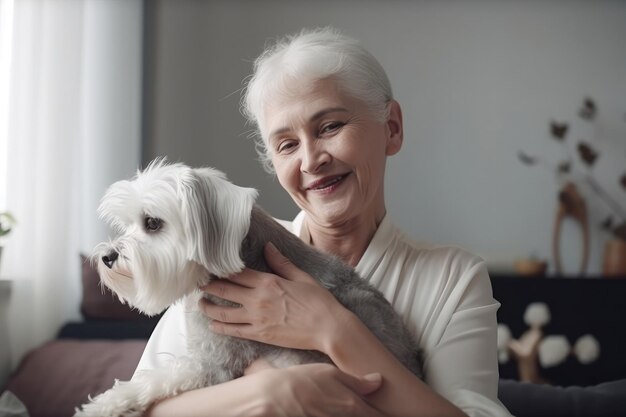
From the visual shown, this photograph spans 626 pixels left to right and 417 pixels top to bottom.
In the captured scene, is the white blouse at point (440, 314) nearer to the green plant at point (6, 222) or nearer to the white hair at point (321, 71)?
the white hair at point (321, 71)

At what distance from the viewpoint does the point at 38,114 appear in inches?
144

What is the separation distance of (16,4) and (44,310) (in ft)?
5.72

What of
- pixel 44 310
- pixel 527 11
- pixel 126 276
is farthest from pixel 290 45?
pixel 527 11

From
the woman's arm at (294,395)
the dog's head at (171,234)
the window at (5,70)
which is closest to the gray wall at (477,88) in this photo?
the window at (5,70)

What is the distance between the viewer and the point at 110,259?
1334 mm

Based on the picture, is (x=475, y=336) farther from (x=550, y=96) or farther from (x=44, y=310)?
(x=550, y=96)

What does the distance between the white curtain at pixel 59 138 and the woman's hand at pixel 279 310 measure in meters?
2.52

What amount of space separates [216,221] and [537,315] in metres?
3.60

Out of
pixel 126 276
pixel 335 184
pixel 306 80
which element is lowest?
pixel 126 276

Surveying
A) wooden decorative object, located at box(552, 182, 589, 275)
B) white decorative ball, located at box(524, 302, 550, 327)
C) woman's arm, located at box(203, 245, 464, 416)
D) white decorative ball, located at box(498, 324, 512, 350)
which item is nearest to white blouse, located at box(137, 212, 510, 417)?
woman's arm, located at box(203, 245, 464, 416)

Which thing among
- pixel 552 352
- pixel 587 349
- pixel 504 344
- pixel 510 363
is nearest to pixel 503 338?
pixel 504 344

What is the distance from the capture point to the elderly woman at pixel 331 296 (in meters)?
1.25

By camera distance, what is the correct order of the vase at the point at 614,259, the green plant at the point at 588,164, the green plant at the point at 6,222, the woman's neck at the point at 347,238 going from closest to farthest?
the woman's neck at the point at 347,238, the green plant at the point at 6,222, the vase at the point at 614,259, the green plant at the point at 588,164

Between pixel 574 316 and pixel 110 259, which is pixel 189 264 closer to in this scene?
pixel 110 259
